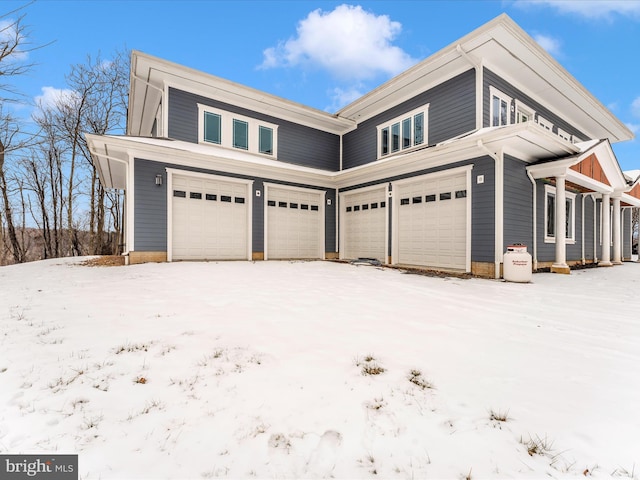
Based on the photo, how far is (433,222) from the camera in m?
9.09

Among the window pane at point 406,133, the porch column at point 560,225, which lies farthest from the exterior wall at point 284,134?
the porch column at point 560,225

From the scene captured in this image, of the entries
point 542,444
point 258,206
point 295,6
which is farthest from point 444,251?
point 295,6

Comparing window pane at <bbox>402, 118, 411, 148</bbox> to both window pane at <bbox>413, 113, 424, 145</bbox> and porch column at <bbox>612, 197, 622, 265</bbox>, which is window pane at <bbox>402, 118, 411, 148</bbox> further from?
porch column at <bbox>612, 197, 622, 265</bbox>

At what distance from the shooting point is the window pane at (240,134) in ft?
36.8

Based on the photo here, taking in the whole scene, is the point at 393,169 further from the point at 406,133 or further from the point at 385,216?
the point at 406,133

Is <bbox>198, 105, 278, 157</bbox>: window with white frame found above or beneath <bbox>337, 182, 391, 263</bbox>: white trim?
above

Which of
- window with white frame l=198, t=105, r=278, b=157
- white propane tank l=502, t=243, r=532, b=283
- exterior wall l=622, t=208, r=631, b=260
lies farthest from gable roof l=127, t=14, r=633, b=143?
white propane tank l=502, t=243, r=532, b=283

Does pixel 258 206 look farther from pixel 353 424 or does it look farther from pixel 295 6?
pixel 295 6

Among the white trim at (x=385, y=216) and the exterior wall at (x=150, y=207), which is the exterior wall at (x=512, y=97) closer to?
the white trim at (x=385, y=216)

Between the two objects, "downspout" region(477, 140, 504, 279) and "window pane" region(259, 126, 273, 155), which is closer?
"downspout" region(477, 140, 504, 279)

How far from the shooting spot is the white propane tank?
693cm

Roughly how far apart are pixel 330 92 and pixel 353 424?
137 meters

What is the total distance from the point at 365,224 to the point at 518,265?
5428 mm

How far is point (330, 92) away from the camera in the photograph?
123 meters
